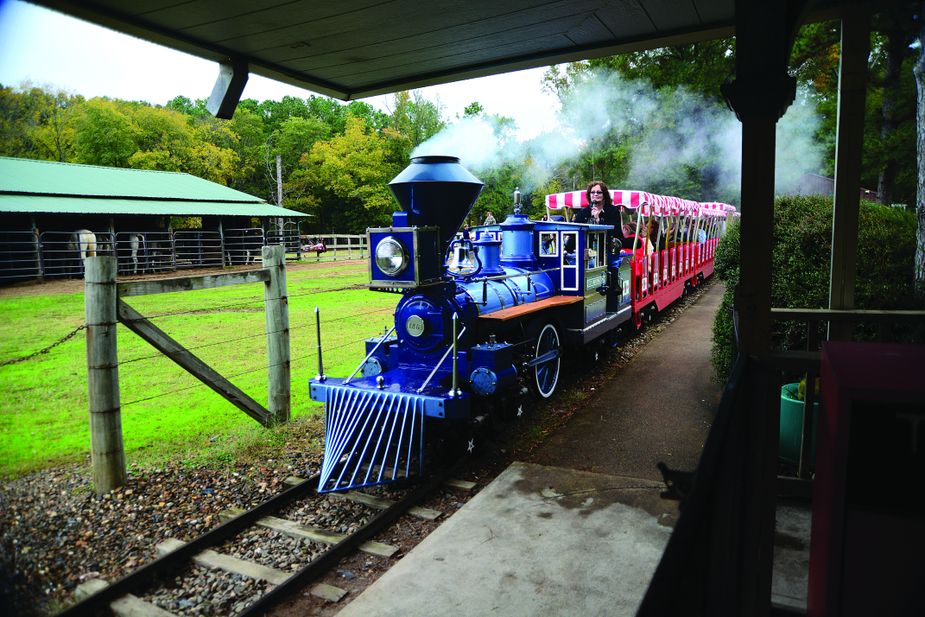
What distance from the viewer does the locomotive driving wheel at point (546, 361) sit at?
6699mm

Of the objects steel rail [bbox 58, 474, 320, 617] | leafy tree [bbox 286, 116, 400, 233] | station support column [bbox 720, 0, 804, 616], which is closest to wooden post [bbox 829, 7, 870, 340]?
station support column [bbox 720, 0, 804, 616]

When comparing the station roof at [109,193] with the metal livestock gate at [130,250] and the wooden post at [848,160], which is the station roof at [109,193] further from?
the wooden post at [848,160]

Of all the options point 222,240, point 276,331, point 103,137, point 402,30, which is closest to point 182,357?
point 276,331

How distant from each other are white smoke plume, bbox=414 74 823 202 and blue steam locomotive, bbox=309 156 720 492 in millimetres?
12846

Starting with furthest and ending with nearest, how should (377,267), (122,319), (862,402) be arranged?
1. (377,267)
2. (122,319)
3. (862,402)

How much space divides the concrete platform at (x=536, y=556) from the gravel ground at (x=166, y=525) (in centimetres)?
33

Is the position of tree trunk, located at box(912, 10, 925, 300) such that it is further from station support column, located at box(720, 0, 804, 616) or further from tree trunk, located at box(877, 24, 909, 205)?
tree trunk, located at box(877, 24, 909, 205)

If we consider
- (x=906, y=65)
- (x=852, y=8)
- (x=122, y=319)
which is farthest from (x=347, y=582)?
(x=906, y=65)

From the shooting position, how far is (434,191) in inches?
198

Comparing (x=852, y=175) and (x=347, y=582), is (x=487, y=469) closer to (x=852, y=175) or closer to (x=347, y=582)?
(x=347, y=582)

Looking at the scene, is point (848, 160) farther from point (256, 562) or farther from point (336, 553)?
point (256, 562)

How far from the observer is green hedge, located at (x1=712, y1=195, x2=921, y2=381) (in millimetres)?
5441

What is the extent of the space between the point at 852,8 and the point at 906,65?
40.4ft

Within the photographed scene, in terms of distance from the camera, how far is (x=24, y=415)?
20.9ft
